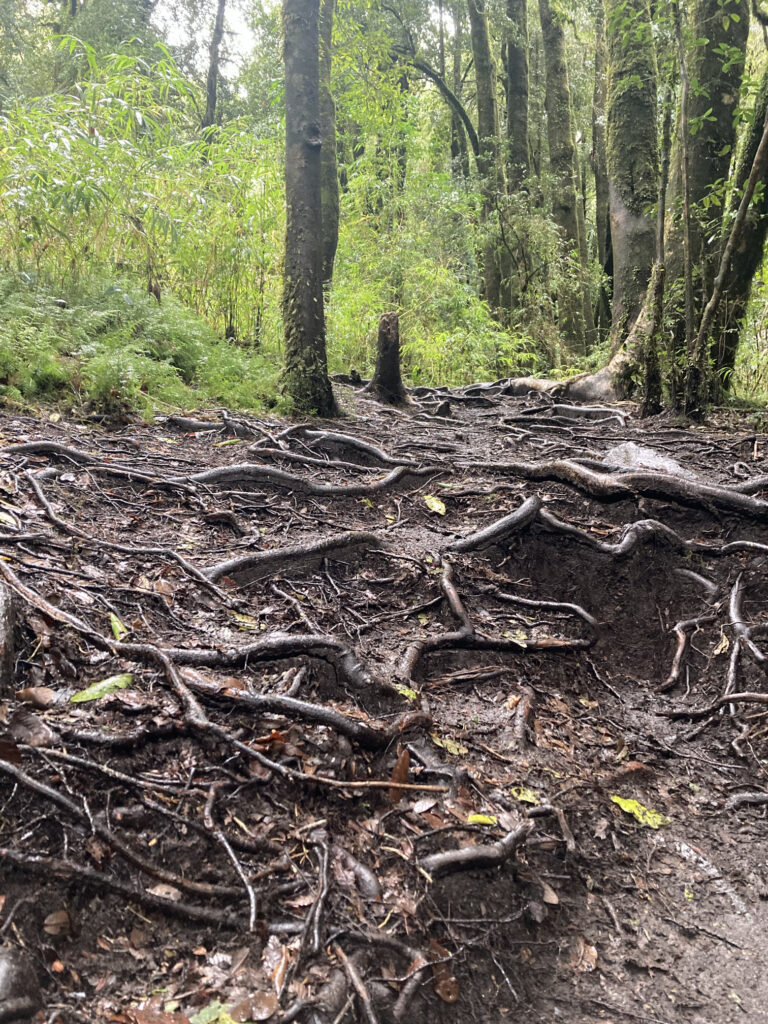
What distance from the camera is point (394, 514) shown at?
5105 mm

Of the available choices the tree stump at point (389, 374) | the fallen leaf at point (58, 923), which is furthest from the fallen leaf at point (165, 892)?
the tree stump at point (389, 374)

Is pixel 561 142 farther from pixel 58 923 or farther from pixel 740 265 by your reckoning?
pixel 58 923

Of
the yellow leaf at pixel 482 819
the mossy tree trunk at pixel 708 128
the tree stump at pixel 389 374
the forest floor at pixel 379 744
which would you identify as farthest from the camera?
the tree stump at pixel 389 374

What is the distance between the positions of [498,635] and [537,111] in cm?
2437

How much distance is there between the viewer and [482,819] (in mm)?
2404

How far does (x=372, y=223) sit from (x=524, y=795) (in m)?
15.5

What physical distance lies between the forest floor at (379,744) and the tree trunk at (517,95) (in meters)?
14.5

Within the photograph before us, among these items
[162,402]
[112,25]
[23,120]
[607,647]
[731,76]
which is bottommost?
[607,647]

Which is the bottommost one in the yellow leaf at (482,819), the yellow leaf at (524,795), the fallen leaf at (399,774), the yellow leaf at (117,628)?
the yellow leaf at (524,795)

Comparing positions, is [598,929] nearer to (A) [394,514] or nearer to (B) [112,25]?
(A) [394,514]

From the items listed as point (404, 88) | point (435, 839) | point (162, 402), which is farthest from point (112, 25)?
point (435, 839)

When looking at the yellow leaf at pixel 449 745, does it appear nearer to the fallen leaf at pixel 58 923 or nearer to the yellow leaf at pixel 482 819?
Result: the yellow leaf at pixel 482 819

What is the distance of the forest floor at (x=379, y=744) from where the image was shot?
181 cm

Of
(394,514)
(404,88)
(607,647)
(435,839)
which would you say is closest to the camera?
(435,839)
